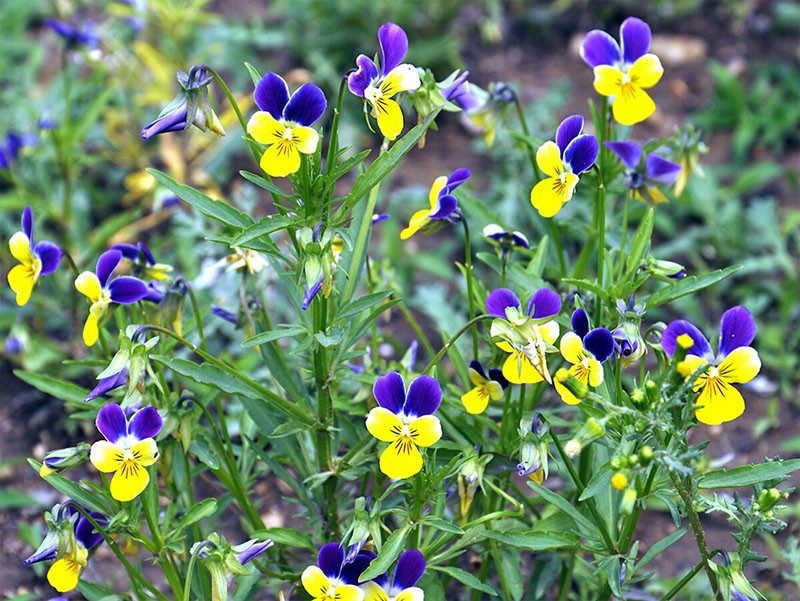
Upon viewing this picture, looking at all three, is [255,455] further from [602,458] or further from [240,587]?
[602,458]

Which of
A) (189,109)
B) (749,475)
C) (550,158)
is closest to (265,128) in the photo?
(189,109)

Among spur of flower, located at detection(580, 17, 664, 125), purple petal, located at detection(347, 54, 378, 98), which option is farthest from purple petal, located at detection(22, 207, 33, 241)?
spur of flower, located at detection(580, 17, 664, 125)

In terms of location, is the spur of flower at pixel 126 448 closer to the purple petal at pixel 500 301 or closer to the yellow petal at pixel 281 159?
the yellow petal at pixel 281 159

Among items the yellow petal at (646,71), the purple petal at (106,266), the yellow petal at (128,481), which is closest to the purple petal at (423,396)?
the yellow petal at (128,481)

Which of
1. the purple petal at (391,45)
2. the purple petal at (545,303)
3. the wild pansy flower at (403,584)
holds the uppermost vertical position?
the purple petal at (391,45)

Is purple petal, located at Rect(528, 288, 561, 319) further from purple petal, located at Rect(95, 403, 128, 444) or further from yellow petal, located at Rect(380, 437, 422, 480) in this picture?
purple petal, located at Rect(95, 403, 128, 444)
